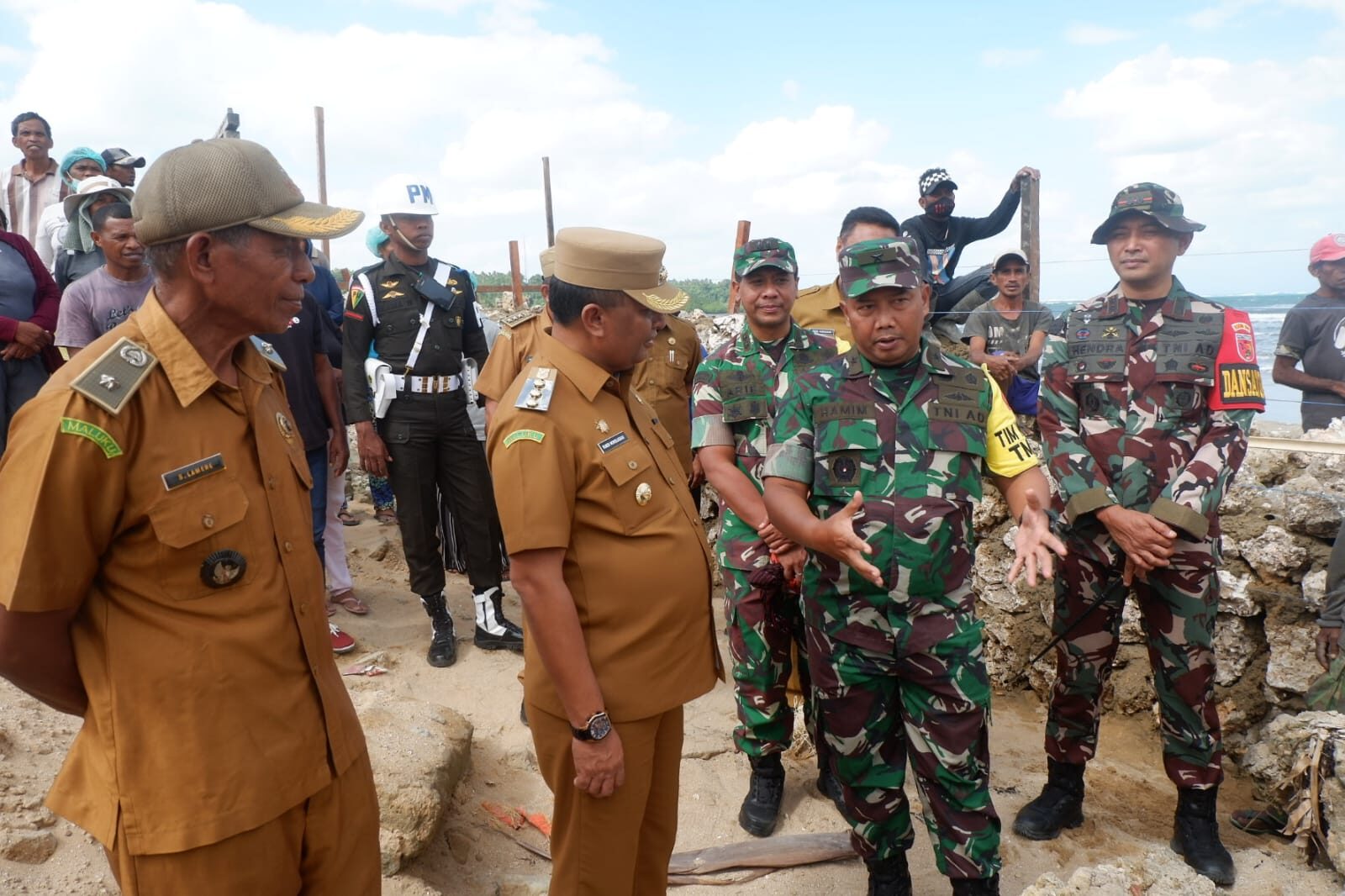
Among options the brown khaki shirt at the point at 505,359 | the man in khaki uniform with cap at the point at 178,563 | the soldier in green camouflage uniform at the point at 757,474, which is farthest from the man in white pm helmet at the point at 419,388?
the man in khaki uniform with cap at the point at 178,563

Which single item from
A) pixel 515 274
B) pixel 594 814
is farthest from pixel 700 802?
pixel 515 274

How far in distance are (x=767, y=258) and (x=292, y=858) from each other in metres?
2.54

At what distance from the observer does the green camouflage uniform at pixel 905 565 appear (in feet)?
7.88

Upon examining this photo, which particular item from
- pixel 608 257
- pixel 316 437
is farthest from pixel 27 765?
pixel 608 257

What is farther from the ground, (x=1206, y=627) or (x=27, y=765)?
(x=1206, y=627)

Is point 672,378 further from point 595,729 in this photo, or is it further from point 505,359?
point 595,729

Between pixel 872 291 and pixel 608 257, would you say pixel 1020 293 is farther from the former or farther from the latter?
pixel 608 257

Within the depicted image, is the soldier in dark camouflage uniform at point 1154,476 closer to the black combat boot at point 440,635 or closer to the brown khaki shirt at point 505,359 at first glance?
the brown khaki shirt at point 505,359

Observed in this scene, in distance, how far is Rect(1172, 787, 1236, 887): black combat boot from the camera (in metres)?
2.94

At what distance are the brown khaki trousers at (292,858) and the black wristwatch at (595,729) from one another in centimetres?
47

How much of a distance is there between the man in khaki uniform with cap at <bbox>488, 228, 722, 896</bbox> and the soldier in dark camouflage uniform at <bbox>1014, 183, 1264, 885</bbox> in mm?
1744

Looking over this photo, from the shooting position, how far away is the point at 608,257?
6.47ft

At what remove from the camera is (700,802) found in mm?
3553

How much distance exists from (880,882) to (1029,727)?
1.95 m
